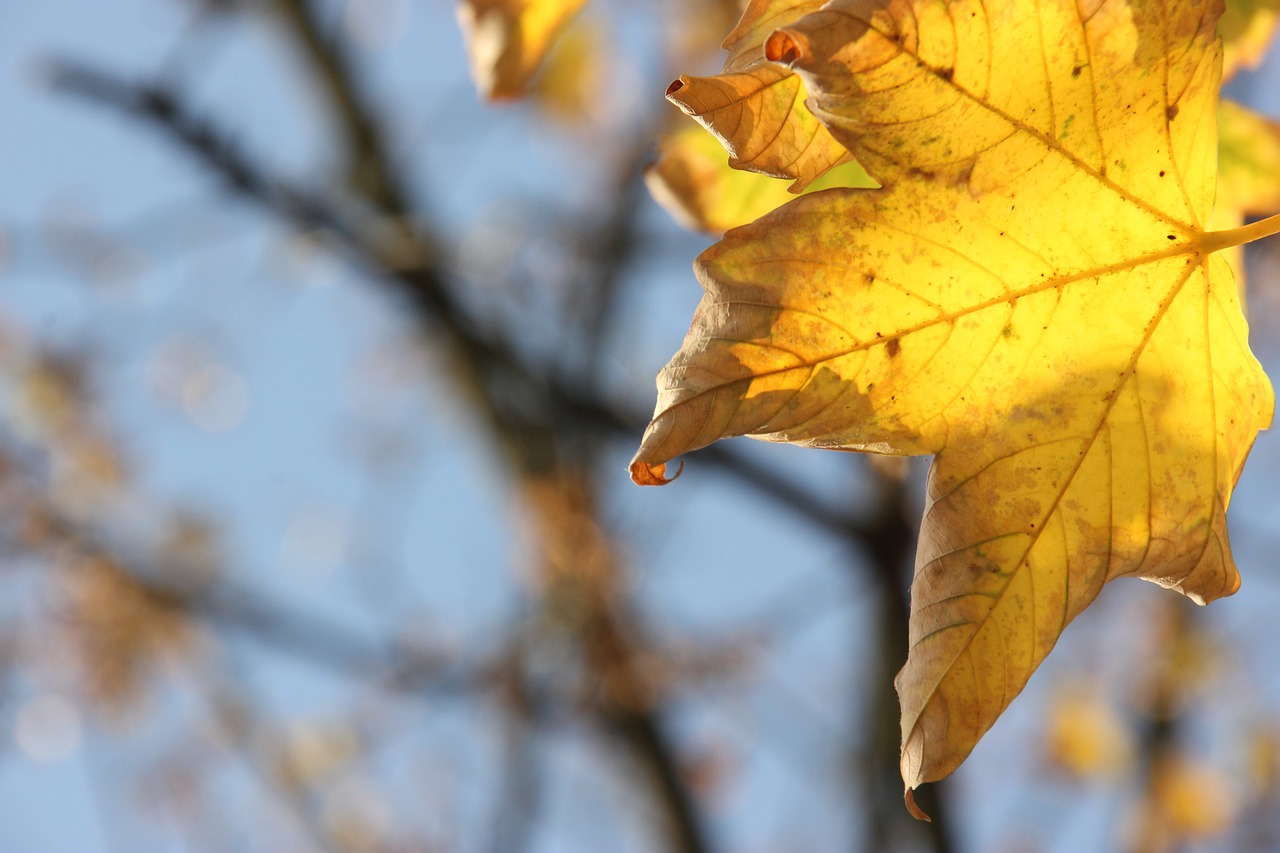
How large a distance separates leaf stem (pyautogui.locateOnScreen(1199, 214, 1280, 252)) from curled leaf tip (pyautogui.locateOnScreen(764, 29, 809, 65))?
0.98ft

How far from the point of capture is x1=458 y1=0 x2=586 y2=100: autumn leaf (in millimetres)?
749

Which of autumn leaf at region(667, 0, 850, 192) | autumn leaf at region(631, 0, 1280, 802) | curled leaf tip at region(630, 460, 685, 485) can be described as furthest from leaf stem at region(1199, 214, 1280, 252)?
curled leaf tip at region(630, 460, 685, 485)

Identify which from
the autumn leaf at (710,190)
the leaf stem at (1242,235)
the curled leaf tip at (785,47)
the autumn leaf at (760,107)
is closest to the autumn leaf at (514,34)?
the autumn leaf at (710,190)

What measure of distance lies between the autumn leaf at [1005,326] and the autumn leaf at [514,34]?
0.33 metres

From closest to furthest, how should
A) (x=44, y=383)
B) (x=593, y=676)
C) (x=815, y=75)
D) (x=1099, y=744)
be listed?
(x=815, y=75), (x=593, y=676), (x=44, y=383), (x=1099, y=744)

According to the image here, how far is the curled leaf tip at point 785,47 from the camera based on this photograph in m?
0.44

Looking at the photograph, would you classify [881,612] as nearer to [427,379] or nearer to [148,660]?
[427,379]

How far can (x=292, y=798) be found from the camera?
11.9 ft

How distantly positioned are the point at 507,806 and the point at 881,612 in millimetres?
1013

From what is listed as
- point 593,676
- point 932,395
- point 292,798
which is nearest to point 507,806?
point 593,676

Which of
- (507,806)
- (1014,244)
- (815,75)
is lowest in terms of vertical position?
(507,806)

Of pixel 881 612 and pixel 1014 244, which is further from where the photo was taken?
pixel 881 612

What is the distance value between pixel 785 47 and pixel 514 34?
365 mm

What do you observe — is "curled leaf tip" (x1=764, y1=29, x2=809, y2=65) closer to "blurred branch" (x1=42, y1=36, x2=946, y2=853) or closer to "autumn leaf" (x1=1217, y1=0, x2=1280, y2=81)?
"autumn leaf" (x1=1217, y1=0, x2=1280, y2=81)
